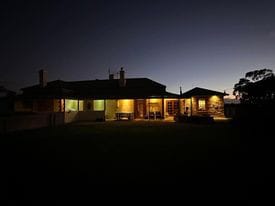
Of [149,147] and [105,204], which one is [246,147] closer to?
[149,147]

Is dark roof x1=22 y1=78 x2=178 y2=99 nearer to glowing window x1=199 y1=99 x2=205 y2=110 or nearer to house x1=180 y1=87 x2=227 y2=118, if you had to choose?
house x1=180 y1=87 x2=227 y2=118

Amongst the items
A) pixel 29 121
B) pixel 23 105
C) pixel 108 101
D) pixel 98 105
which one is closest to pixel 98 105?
pixel 98 105

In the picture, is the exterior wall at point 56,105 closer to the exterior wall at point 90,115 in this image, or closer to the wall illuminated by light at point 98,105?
the exterior wall at point 90,115

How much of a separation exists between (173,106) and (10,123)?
16623 mm

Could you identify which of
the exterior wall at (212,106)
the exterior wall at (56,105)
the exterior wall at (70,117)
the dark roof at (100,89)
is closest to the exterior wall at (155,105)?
the dark roof at (100,89)

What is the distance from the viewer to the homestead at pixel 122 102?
899 inches

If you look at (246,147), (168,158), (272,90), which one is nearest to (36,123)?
(168,158)

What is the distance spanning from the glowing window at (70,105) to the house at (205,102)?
12.2 meters

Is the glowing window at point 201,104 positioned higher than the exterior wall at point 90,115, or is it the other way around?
the glowing window at point 201,104

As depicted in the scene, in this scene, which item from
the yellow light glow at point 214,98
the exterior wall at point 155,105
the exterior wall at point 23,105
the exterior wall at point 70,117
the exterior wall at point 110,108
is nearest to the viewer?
the exterior wall at point 70,117

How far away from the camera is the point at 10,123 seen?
44.3 feet

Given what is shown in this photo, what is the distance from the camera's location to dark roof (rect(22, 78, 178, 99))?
23734 millimetres

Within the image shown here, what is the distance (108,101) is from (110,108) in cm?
84

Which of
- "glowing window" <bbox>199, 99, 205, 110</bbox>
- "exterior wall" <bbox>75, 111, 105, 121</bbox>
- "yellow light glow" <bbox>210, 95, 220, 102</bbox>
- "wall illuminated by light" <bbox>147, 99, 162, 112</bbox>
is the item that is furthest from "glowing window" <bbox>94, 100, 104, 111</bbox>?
"yellow light glow" <bbox>210, 95, 220, 102</bbox>
